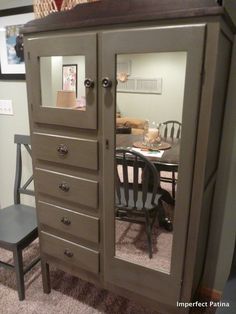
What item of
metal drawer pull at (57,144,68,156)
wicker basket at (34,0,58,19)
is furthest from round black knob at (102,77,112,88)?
wicker basket at (34,0,58,19)

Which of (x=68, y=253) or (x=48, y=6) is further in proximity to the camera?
(x=68, y=253)

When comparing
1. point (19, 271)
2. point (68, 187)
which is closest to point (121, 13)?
point (68, 187)

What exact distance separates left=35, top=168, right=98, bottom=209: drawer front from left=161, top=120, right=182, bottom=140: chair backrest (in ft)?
1.40

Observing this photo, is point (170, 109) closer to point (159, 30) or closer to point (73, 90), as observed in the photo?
point (159, 30)

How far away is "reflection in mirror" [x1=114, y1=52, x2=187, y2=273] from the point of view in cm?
103

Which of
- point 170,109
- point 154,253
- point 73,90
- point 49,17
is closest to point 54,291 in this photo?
point 154,253

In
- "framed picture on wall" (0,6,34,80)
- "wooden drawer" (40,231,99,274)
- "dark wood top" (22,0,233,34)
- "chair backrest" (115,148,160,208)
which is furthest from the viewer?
"framed picture on wall" (0,6,34,80)

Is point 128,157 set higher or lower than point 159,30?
lower

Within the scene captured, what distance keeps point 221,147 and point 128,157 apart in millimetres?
562

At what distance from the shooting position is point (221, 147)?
1391 mm

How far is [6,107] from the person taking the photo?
6.79ft

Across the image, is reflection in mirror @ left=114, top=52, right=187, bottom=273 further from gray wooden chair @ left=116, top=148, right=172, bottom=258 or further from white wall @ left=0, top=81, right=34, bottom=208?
white wall @ left=0, top=81, right=34, bottom=208

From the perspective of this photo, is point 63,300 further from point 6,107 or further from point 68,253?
point 6,107

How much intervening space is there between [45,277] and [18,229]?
0.36m
